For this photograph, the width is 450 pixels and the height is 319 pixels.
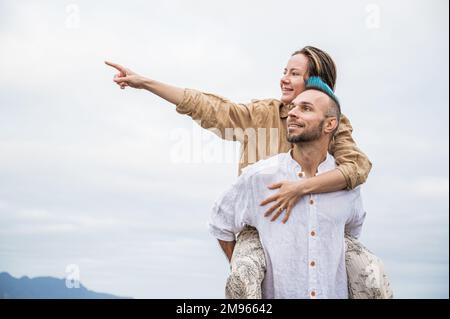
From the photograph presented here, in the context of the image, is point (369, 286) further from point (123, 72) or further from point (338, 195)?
point (123, 72)

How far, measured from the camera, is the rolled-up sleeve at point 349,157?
3.93 m

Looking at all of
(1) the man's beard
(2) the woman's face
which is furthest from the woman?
(1) the man's beard

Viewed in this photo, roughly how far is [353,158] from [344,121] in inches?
12.5

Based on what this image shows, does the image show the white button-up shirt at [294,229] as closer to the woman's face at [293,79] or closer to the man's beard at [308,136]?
the man's beard at [308,136]

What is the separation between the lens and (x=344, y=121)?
4305mm

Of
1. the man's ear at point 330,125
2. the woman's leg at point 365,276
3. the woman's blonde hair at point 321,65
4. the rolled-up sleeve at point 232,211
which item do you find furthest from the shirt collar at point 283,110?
the woman's leg at point 365,276

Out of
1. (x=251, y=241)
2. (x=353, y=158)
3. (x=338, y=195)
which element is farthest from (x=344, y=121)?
(x=251, y=241)

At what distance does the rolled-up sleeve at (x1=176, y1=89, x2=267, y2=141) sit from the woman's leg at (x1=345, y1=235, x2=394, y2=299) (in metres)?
1.04

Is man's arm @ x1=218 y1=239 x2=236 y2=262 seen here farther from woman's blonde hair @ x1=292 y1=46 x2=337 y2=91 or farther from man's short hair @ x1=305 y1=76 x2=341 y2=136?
woman's blonde hair @ x1=292 y1=46 x2=337 y2=91

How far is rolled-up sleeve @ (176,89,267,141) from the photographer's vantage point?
4059 millimetres

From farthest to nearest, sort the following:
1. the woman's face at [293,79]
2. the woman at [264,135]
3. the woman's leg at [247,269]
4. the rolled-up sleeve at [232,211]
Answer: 1. the woman's face at [293,79]
2. the rolled-up sleeve at [232,211]
3. the woman at [264,135]
4. the woman's leg at [247,269]
